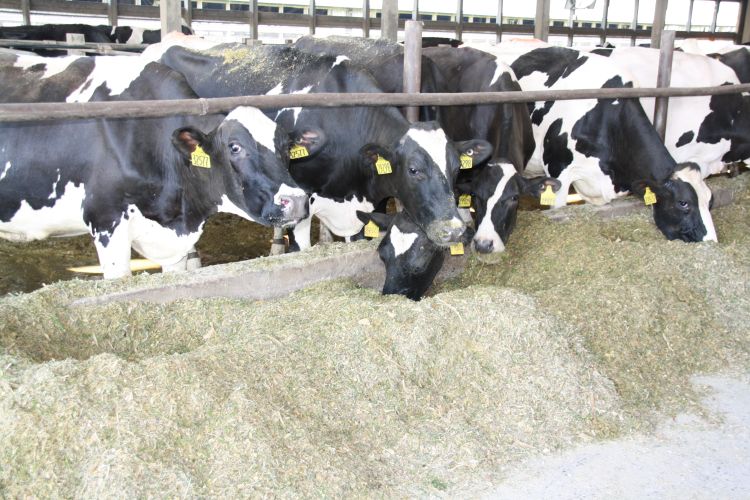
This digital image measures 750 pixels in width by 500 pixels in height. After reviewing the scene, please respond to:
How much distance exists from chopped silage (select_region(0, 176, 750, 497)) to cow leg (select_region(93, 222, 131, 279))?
0.78 m

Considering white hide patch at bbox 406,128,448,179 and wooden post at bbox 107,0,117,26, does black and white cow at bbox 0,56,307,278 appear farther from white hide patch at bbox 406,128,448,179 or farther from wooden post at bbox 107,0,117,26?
wooden post at bbox 107,0,117,26

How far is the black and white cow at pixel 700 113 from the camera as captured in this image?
812cm

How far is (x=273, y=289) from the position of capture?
4395 millimetres

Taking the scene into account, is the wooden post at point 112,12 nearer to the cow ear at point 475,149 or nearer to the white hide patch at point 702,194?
the cow ear at point 475,149

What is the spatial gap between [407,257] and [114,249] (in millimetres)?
1915

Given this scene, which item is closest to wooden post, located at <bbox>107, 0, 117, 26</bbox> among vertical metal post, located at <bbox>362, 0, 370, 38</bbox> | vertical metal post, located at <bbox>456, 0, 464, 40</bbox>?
vertical metal post, located at <bbox>362, 0, 370, 38</bbox>

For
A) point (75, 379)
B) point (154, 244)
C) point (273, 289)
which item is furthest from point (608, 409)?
point (154, 244)

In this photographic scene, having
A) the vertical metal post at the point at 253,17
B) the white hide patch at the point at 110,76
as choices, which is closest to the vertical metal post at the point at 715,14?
the vertical metal post at the point at 253,17

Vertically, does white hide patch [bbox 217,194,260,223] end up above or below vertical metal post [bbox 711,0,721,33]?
below

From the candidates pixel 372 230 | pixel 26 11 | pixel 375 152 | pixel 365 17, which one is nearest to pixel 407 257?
pixel 372 230

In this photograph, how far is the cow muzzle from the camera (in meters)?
4.54

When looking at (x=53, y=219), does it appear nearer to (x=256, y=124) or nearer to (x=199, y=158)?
(x=199, y=158)

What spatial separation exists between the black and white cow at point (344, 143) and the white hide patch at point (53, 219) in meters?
1.48

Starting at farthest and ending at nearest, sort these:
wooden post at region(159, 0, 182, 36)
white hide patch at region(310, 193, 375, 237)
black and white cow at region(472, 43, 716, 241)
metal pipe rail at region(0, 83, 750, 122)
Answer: wooden post at region(159, 0, 182, 36), black and white cow at region(472, 43, 716, 241), white hide patch at region(310, 193, 375, 237), metal pipe rail at region(0, 83, 750, 122)
